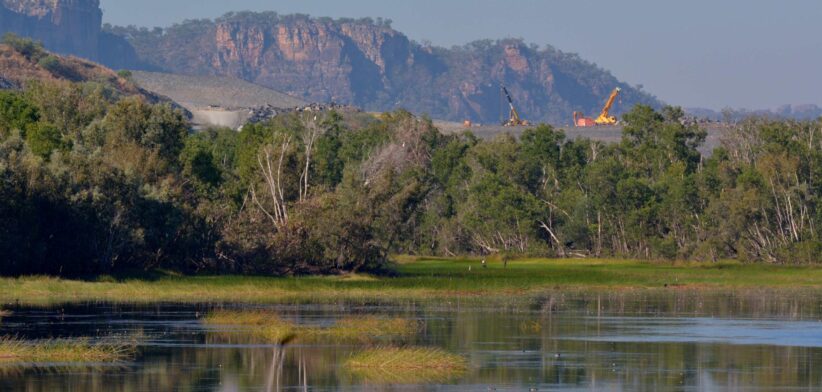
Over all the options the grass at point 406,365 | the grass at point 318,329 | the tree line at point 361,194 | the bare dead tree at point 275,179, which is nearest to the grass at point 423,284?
the tree line at point 361,194

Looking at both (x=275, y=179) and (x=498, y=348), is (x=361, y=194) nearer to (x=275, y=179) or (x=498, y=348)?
(x=275, y=179)

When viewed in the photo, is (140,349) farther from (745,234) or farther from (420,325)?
(745,234)

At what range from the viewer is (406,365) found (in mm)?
41562

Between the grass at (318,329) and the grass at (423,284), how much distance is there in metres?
12.1

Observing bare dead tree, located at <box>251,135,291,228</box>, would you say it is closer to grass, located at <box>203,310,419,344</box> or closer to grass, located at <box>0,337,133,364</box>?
grass, located at <box>203,310,419,344</box>

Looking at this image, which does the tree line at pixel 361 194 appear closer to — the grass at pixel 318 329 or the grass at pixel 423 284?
the grass at pixel 423 284

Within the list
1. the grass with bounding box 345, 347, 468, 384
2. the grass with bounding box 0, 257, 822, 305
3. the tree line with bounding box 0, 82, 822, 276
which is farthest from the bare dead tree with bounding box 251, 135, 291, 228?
the grass with bounding box 345, 347, 468, 384

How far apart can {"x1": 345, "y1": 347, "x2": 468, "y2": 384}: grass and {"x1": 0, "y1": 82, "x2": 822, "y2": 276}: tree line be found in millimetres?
30104

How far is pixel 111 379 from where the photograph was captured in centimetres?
3831

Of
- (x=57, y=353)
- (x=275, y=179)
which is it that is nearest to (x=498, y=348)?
(x=57, y=353)

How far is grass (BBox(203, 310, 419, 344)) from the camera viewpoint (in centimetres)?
4859

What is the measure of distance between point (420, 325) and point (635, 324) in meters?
8.24

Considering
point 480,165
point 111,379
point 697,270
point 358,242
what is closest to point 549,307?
point 358,242

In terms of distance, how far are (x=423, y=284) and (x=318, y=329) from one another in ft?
86.3
